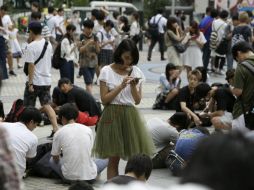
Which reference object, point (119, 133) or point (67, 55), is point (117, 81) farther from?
point (67, 55)

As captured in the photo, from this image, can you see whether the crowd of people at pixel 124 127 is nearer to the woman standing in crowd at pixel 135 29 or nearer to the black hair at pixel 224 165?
the black hair at pixel 224 165

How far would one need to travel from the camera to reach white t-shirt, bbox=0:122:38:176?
646cm

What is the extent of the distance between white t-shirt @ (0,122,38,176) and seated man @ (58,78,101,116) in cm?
272

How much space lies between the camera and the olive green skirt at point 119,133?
241 inches

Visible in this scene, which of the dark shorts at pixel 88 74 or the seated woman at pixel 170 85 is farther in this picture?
the dark shorts at pixel 88 74

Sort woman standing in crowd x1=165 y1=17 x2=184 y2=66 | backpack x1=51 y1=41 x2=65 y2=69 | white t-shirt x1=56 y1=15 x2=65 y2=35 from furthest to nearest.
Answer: white t-shirt x1=56 y1=15 x2=65 y2=35 < woman standing in crowd x1=165 y1=17 x2=184 y2=66 < backpack x1=51 y1=41 x2=65 y2=69

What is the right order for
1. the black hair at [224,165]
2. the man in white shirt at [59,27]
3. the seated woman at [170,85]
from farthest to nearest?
the man in white shirt at [59,27] < the seated woman at [170,85] < the black hair at [224,165]

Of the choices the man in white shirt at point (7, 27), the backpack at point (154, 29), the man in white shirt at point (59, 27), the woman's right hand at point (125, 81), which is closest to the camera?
the woman's right hand at point (125, 81)

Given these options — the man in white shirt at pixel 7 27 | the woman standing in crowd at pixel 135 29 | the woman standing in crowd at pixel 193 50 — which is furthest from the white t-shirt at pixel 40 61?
the woman standing in crowd at pixel 135 29

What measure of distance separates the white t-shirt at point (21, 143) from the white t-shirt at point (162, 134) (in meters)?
1.64

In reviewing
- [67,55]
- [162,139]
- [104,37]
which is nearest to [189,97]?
[162,139]

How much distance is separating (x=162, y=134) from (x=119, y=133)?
1625 mm

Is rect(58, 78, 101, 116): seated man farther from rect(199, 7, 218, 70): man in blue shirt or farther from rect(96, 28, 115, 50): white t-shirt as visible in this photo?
rect(199, 7, 218, 70): man in blue shirt

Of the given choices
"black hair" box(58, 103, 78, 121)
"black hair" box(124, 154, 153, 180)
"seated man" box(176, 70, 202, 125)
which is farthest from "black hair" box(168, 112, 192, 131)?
"black hair" box(124, 154, 153, 180)
